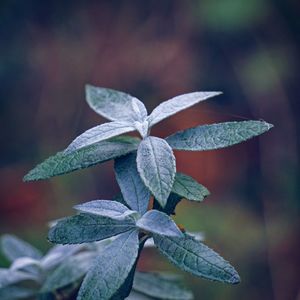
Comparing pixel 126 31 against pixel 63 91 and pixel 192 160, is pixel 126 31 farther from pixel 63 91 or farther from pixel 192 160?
pixel 192 160

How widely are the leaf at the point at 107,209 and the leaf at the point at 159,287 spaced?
0.78ft

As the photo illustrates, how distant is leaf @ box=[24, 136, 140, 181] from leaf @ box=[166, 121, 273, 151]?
64 mm

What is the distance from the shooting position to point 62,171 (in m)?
0.65

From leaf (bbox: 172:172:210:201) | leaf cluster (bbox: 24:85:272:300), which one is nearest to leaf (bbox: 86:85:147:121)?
leaf cluster (bbox: 24:85:272:300)

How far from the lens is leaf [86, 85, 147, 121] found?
0.73 metres

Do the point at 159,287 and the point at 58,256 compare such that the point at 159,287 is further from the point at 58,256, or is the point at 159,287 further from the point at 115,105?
the point at 115,105

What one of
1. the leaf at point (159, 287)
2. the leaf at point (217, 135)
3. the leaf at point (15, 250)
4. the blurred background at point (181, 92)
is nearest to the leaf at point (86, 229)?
the leaf at point (217, 135)

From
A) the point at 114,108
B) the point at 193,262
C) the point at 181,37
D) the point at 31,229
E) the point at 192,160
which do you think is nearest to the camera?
the point at 193,262

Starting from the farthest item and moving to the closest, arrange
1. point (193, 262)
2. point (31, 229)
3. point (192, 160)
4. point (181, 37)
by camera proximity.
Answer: point (181, 37)
point (192, 160)
point (31, 229)
point (193, 262)

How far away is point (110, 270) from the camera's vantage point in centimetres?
60

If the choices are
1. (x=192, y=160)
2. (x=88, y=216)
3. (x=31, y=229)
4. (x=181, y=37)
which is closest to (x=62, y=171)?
(x=88, y=216)

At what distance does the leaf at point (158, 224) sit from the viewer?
57cm

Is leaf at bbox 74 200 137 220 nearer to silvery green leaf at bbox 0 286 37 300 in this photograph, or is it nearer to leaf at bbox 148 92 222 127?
leaf at bbox 148 92 222 127

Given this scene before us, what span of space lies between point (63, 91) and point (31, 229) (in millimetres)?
1001
